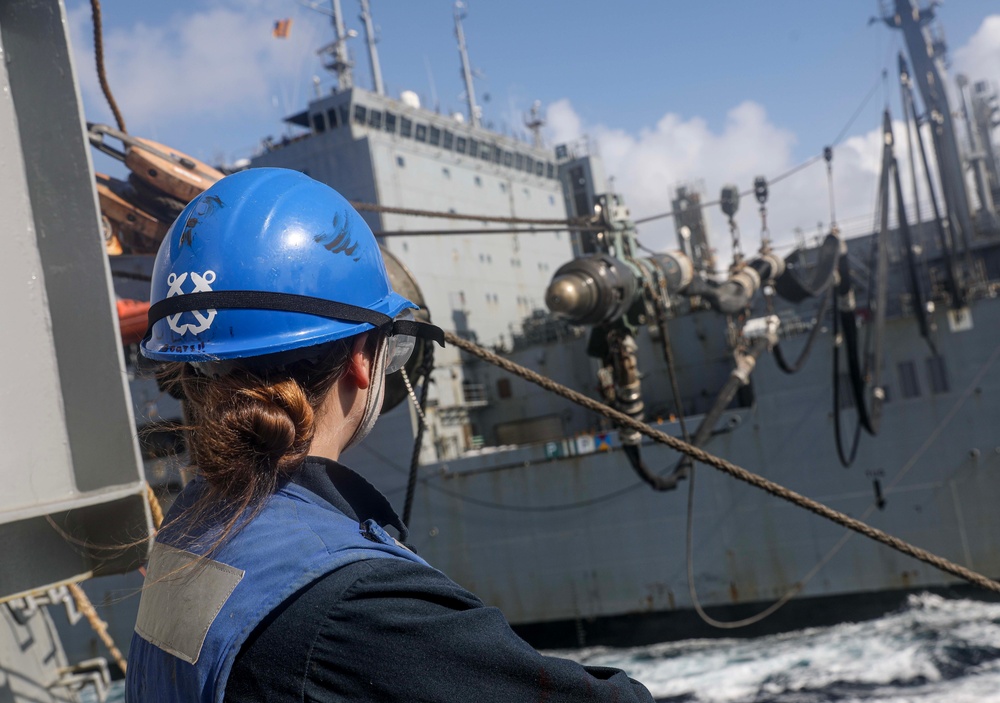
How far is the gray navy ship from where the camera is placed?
7.31m

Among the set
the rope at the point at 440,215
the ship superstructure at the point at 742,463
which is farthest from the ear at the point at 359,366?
the ship superstructure at the point at 742,463

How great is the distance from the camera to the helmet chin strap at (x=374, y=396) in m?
1.17

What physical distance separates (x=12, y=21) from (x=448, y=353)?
15.1 meters

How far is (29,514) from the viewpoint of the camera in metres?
1.69

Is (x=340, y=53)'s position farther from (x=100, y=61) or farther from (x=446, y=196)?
(x=100, y=61)

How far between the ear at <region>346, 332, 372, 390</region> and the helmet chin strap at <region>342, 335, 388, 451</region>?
28 mm

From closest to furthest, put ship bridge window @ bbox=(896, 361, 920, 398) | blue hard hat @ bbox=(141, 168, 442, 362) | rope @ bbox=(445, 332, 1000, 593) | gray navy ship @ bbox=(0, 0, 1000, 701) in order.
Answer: blue hard hat @ bbox=(141, 168, 442, 362) < rope @ bbox=(445, 332, 1000, 593) < gray navy ship @ bbox=(0, 0, 1000, 701) < ship bridge window @ bbox=(896, 361, 920, 398)

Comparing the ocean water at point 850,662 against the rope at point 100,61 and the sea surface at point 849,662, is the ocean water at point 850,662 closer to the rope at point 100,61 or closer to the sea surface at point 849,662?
the sea surface at point 849,662

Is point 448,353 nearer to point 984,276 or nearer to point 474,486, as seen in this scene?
point 474,486

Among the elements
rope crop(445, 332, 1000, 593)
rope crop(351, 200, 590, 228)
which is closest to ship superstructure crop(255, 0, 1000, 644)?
rope crop(351, 200, 590, 228)

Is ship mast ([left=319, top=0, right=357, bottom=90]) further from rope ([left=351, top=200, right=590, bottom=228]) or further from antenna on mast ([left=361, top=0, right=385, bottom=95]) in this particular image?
rope ([left=351, top=200, right=590, bottom=228])

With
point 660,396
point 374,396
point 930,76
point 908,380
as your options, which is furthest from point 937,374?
point 374,396

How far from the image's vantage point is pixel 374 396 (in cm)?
119

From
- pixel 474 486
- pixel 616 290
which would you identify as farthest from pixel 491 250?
pixel 616 290
